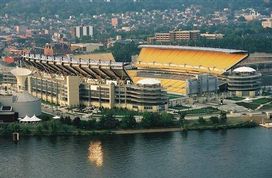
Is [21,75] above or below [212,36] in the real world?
below

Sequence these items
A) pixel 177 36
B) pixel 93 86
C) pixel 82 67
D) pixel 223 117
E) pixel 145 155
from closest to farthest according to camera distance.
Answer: pixel 145 155 → pixel 223 117 → pixel 93 86 → pixel 82 67 → pixel 177 36

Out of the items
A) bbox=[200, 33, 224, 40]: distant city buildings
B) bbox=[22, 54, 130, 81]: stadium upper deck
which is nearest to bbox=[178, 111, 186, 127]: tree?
bbox=[22, 54, 130, 81]: stadium upper deck

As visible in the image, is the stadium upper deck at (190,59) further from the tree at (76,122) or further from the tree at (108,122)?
the tree at (76,122)

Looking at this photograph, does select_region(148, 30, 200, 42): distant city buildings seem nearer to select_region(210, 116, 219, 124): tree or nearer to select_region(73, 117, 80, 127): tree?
select_region(210, 116, 219, 124): tree

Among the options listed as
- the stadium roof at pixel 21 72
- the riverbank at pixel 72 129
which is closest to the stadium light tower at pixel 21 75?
the stadium roof at pixel 21 72

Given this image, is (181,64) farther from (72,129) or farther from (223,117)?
(72,129)

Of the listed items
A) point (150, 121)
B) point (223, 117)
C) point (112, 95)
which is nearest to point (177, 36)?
point (112, 95)
